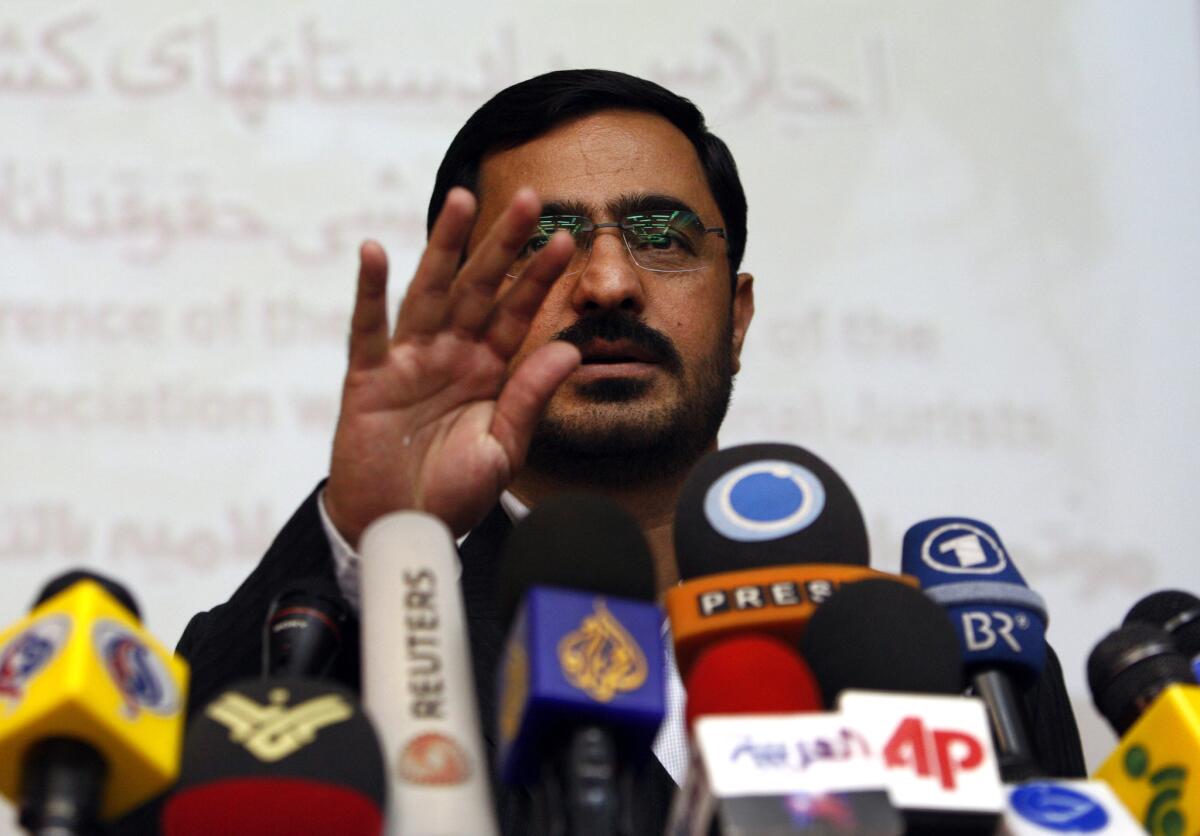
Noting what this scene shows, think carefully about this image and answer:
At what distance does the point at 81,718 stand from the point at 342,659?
417 mm

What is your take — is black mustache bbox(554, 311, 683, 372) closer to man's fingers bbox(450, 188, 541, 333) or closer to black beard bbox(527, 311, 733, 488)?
black beard bbox(527, 311, 733, 488)

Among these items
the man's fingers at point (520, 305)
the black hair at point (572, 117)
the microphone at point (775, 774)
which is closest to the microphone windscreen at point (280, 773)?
the microphone at point (775, 774)

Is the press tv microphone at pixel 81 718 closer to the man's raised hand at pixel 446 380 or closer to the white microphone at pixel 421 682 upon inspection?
the white microphone at pixel 421 682

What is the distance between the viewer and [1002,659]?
4.49 feet

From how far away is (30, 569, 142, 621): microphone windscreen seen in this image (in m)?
1.21

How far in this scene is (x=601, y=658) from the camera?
1.09 m

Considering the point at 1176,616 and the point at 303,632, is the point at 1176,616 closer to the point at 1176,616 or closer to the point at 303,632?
the point at 1176,616

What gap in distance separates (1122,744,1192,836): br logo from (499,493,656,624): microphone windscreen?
1.27ft

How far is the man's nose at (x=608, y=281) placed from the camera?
2.28 meters

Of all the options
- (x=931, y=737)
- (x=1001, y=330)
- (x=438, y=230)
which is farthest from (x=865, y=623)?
(x=1001, y=330)

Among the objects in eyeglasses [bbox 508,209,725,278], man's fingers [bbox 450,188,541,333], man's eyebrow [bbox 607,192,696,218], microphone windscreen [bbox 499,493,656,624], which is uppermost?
man's eyebrow [bbox 607,192,696,218]

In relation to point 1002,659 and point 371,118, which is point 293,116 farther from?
point 1002,659

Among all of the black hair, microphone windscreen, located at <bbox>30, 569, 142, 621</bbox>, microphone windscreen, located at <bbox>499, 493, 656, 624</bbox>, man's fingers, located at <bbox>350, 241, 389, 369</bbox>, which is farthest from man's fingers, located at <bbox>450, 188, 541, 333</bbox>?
the black hair

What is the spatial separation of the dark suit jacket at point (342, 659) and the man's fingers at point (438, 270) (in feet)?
0.72
